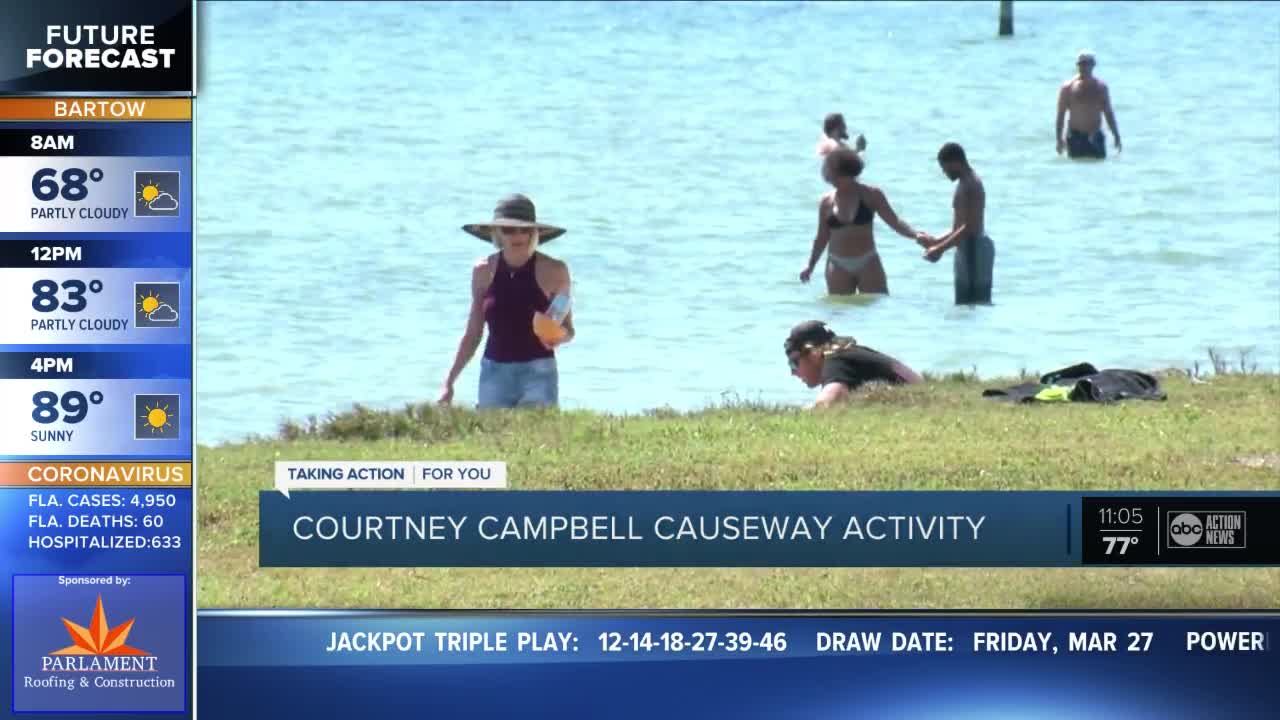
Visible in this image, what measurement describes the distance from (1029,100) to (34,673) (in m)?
47.3

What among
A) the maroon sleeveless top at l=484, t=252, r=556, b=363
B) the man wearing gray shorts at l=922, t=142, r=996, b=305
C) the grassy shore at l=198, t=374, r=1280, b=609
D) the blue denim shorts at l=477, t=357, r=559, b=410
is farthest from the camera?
the man wearing gray shorts at l=922, t=142, r=996, b=305

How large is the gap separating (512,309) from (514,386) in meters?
0.53

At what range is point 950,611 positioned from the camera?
27.0ft

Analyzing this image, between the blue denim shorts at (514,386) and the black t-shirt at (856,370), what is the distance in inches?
75.3

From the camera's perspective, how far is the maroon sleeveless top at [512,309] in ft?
46.9

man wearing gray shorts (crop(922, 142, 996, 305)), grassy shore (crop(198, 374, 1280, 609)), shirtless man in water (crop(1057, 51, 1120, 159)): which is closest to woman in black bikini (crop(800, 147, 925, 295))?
man wearing gray shorts (crop(922, 142, 996, 305))

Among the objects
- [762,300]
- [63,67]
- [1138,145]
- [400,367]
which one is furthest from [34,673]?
[1138,145]

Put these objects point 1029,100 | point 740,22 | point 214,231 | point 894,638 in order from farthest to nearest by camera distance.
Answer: point 740,22, point 1029,100, point 214,231, point 894,638

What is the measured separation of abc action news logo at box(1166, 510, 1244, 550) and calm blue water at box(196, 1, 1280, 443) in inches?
344

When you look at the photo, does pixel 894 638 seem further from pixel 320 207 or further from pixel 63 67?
pixel 320 207

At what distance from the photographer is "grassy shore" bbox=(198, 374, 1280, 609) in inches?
404

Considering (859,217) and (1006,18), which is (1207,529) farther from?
(1006,18)

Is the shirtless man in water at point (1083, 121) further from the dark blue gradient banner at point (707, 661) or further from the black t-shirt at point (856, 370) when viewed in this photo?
the dark blue gradient banner at point (707, 661)

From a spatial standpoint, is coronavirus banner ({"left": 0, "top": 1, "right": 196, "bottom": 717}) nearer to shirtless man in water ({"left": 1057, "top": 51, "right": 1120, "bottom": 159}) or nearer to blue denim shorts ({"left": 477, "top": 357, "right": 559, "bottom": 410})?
blue denim shorts ({"left": 477, "top": 357, "right": 559, "bottom": 410})
